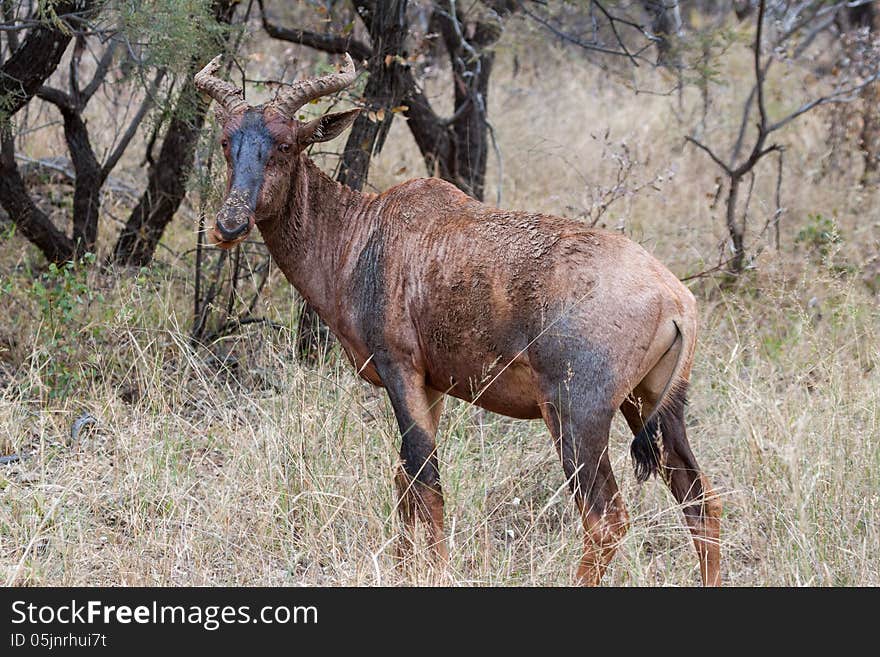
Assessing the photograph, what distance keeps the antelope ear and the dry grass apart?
4.65ft

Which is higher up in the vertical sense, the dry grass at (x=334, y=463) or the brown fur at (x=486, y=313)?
the brown fur at (x=486, y=313)

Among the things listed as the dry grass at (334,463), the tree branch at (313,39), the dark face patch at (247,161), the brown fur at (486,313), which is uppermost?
the tree branch at (313,39)

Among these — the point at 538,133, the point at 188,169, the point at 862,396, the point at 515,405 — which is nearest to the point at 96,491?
the point at 515,405

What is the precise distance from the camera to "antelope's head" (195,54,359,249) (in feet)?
17.9

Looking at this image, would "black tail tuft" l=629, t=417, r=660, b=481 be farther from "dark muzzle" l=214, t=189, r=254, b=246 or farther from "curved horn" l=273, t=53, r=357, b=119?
"curved horn" l=273, t=53, r=357, b=119

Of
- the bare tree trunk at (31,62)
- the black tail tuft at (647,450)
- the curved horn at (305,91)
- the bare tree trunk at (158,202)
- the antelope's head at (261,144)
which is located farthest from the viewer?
the bare tree trunk at (158,202)

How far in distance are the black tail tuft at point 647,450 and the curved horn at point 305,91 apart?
7.71 ft

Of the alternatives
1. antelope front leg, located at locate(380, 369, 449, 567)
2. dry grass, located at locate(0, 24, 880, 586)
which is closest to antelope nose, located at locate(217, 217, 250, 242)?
antelope front leg, located at locate(380, 369, 449, 567)

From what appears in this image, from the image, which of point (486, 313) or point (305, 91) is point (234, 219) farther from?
point (486, 313)

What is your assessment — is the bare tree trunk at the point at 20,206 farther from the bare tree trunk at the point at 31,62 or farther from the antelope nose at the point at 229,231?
the antelope nose at the point at 229,231

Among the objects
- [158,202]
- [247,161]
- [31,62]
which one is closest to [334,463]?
[247,161]

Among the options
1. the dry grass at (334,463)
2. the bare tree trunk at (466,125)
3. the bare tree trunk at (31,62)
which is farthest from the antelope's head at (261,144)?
the bare tree trunk at (466,125)

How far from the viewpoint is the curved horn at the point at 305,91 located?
576 centimetres

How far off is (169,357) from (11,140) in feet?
6.51
